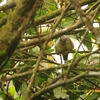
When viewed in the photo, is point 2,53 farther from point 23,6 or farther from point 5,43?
point 23,6

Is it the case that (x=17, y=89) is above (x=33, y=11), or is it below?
below

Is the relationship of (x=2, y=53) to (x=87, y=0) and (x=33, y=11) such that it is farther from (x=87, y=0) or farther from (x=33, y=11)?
(x=87, y=0)

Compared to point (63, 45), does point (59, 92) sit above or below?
below

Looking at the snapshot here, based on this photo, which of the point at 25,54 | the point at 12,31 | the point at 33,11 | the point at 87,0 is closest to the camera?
the point at 33,11

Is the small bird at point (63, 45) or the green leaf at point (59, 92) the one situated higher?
the small bird at point (63, 45)

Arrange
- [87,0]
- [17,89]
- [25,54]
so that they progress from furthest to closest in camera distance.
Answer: [17,89]
[25,54]
[87,0]

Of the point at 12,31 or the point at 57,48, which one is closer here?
the point at 12,31

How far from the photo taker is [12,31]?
92cm

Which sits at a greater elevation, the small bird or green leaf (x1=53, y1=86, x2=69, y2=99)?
the small bird

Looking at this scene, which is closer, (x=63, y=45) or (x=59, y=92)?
(x=59, y=92)

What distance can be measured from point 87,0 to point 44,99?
0.49m

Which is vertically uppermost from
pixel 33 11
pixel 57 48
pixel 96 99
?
pixel 33 11

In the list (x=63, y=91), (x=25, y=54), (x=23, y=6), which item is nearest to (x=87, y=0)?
(x=23, y=6)

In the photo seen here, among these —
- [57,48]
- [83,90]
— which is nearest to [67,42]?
[57,48]
